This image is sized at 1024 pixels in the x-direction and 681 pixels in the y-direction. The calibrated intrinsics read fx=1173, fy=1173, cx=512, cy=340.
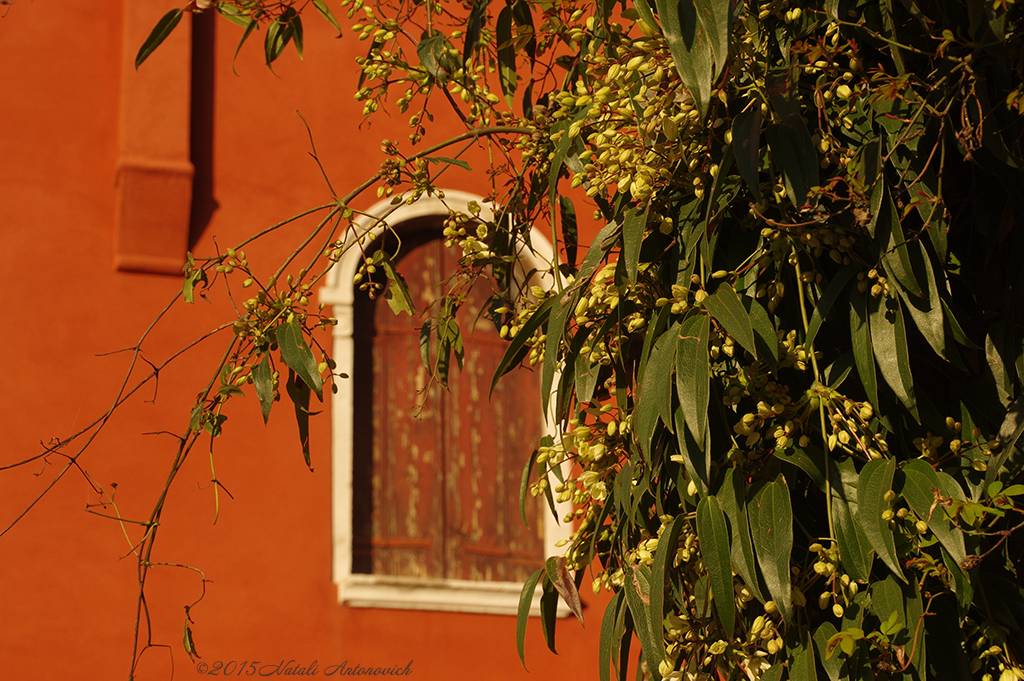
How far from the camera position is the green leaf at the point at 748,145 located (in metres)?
1.77

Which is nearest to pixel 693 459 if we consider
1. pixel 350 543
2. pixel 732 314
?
pixel 732 314

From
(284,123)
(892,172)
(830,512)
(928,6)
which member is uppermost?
(284,123)

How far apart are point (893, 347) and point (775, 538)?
36cm

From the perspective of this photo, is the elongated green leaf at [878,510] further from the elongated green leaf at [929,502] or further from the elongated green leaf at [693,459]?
the elongated green leaf at [693,459]

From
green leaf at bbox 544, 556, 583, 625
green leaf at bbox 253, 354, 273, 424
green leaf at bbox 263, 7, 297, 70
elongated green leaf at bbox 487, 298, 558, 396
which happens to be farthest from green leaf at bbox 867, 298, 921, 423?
green leaf at bbox 263, 7, 297, 70

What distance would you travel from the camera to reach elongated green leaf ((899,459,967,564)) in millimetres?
1739

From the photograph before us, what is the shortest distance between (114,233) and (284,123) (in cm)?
92

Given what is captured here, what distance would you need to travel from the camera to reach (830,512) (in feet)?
5.94

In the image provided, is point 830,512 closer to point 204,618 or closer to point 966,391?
point 966,391

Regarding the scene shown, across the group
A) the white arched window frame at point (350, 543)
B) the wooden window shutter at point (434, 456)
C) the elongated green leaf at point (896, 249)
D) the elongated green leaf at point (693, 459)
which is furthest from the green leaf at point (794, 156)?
the wooden window shutter at point (434, 456)

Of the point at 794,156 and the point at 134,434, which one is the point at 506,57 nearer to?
the point at 794,156

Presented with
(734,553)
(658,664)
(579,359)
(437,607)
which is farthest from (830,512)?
(437,607)

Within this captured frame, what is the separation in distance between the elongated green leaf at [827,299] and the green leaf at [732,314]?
12cm

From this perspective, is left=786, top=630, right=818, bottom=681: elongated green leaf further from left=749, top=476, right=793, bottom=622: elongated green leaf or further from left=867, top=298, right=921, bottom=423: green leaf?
left=867, top=298, right=921, bottom=423: green leaf
